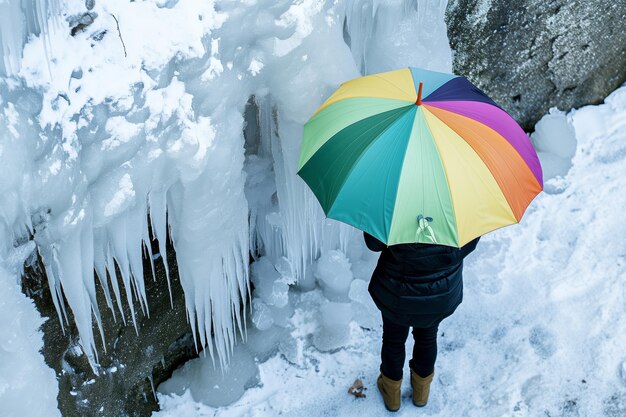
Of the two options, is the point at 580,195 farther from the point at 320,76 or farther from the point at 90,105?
the point at 90,105

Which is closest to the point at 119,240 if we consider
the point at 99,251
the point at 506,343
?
the point at 99,251

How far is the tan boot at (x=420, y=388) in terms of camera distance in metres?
2.95

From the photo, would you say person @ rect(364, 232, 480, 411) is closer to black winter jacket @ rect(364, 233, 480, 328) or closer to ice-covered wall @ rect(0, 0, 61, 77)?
black winter jacket @ rect(364, 233, 480, 328)

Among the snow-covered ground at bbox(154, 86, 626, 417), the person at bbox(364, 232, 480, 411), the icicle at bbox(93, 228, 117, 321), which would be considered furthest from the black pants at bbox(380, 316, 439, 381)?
the icicle at bbox(93, 228, 117, 321)

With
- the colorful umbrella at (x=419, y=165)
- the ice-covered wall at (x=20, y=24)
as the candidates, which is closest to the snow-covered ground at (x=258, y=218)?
the ice-covered wall at (x=20, y=24)

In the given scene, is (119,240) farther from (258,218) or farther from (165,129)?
(258,218)

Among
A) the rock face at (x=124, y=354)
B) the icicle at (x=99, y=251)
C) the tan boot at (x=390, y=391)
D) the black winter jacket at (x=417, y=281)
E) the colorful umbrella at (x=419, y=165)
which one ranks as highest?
the colorful umbrella at (x=419, y=165)

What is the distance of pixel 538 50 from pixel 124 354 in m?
2.96

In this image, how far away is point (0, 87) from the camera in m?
1.81

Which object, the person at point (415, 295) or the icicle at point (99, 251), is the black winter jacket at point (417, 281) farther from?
the icicle at point (99, 251)

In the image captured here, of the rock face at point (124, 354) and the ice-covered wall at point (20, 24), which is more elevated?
the ice-covered wall at point (20, 24)

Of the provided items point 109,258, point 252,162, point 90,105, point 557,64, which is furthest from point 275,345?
point 557,64

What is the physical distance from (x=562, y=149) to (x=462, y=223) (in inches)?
89.9

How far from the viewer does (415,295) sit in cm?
252
